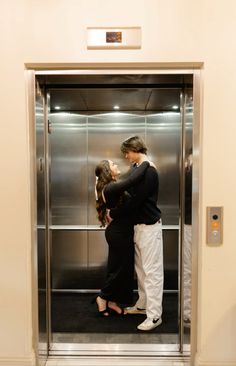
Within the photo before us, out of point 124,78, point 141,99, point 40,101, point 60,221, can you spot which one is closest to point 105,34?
point 124,78

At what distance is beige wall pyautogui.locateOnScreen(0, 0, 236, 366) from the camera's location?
203 centimetres

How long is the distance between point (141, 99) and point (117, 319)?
7.63ft

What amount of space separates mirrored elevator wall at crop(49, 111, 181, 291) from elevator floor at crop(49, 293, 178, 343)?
0.41m

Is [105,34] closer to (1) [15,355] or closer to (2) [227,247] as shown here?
(2) [227,247]

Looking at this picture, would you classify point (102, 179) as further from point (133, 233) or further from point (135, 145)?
point (133, 233)

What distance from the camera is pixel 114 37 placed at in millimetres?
2023

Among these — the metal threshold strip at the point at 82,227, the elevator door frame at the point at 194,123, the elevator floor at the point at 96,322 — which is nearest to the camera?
the elevator door frame at the point at 194,123

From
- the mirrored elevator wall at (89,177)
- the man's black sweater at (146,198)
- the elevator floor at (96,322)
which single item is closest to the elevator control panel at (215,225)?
the man's black sweater at (146,198)

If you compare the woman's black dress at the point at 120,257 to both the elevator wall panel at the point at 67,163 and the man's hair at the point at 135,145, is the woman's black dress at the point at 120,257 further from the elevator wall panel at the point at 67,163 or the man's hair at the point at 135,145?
the elevator wall panel at the point at 67,163

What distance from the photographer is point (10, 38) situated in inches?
80.9


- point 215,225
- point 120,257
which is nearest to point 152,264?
point 120,257

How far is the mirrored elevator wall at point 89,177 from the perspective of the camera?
4.05 meters

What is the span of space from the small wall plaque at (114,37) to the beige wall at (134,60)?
0.13ft

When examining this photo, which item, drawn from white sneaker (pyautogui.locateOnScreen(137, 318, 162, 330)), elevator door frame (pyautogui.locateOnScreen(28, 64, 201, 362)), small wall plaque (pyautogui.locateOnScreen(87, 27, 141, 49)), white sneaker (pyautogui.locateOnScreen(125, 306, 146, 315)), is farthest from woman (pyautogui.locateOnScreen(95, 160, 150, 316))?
small wall plaque (pyautogui.locateOnScreen(87, 27, 141, 49))
